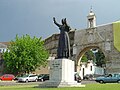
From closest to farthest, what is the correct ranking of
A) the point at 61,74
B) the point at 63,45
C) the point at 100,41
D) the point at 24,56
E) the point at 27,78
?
the point at 61,74 → the point at 63,45 → the point at 27,78 → the point at 24,56 → the point at 100,41

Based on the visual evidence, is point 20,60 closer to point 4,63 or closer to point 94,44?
point 4,63

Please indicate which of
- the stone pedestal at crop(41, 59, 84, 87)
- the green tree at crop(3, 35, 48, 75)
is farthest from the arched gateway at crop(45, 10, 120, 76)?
the stone pedestal at crop(41, 59, 84, 87)

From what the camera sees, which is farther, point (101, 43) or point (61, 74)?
point (101, 43)

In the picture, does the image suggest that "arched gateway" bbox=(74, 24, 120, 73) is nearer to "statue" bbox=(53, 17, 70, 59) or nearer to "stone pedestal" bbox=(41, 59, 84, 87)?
"statue" bbox=(53, 17, 70, 59)

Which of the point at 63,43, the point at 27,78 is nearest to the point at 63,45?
the point at 63,43

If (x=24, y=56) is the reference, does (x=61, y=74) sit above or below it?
below

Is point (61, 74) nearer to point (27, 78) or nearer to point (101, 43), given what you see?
point (27, 78)

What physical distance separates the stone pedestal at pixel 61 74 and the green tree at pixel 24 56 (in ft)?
119

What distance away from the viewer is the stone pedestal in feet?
69.2

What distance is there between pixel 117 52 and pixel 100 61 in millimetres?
33222

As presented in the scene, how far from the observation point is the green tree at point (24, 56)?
57.9m

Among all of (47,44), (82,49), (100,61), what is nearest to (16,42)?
(82,49)

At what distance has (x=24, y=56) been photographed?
2279 inches

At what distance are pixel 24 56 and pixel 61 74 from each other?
122 ft
